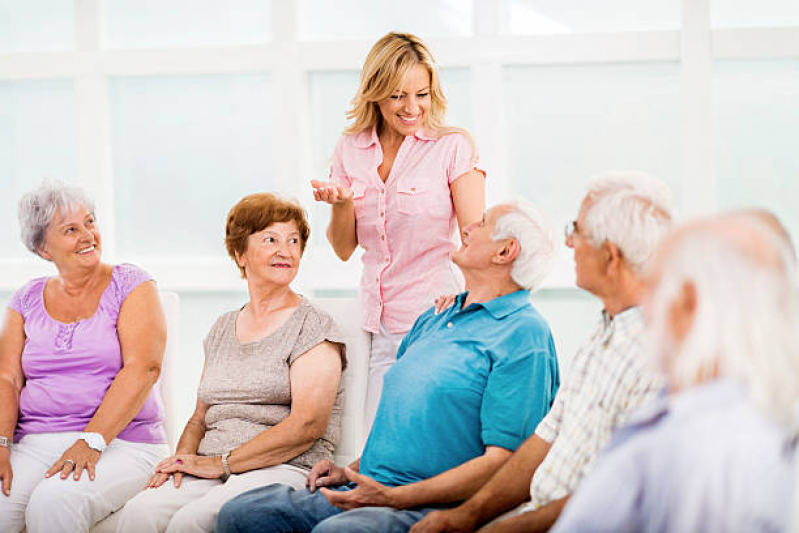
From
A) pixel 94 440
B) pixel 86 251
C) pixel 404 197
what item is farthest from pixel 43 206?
pixel 404 197

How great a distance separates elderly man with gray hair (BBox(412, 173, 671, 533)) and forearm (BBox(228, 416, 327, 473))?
→ 77 cm

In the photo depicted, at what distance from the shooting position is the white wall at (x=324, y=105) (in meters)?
3.73

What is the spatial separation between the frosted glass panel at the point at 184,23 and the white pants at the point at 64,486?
6.62ft

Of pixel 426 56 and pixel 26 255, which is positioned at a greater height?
pixel 426 56

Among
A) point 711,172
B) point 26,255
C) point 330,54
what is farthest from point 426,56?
point 26,255

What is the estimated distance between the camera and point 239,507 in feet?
7.34

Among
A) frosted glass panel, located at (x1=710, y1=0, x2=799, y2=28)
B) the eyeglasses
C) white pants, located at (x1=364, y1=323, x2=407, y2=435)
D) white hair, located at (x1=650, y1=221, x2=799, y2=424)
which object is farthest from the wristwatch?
frosted glass panel, located at (x1=710, y1=0, x2=799, y2=28)

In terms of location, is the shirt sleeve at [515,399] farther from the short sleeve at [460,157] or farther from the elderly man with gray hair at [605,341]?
→ the short sleeve at [460,157]

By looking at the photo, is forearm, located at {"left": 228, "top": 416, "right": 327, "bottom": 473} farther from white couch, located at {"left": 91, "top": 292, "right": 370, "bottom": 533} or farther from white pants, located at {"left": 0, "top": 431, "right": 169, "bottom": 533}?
white pants, located at {"left": 0, "top": 431, "right": 169, "bottom": 533}

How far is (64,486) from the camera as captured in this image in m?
2.48

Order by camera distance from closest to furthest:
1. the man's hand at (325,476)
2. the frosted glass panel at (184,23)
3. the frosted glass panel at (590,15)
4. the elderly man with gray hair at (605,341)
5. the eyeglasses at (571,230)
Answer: the elderly man with gray hair at (605,341) < the eyeglasses at (571,230) < the man's hand at (325,476) < the frosted glass panel at (590,15) < the frosted glass panel at (184,23)

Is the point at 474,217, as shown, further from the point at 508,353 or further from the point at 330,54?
the point at 330,54

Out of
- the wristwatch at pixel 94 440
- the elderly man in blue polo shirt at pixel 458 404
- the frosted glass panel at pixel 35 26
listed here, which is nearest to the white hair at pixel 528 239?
the elderly man in blue polo shirt at pixel 458 404

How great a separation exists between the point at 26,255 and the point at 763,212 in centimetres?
365
